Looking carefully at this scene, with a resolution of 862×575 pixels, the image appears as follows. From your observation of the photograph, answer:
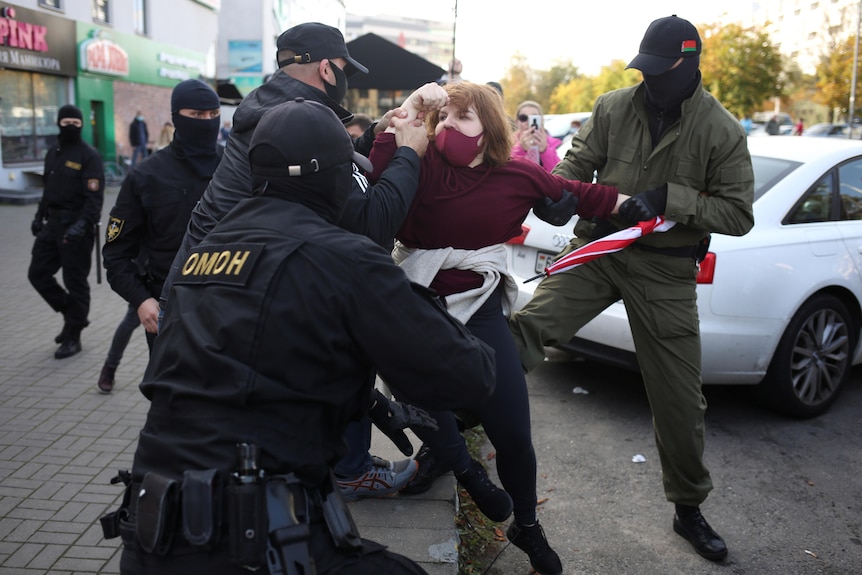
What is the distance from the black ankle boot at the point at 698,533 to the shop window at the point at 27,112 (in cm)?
1924

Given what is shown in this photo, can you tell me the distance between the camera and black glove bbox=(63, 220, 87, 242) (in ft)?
21.2

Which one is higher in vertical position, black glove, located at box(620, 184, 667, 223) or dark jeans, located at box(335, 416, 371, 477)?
black glove, located at box(620, 184, 667, 223)

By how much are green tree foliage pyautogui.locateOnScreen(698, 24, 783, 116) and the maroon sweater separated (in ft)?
133

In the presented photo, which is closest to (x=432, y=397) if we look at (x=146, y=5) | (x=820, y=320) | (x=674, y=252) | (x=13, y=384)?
(x=674, y=252)

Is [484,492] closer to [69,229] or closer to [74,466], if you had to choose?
[74,466]

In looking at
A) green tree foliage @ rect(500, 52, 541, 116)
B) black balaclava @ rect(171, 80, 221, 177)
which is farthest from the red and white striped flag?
green tree foliage @ rect(500, 52, 541, 116)

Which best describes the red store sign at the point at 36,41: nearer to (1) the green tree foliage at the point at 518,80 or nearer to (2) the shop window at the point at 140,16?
(2) the shop window at the point at 140,16

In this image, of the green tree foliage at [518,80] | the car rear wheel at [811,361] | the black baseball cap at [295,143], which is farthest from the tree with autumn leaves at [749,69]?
the black baseball cap at [295,143]

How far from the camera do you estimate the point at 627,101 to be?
367cm

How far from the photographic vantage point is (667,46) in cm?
335

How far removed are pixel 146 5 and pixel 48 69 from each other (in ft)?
24.2

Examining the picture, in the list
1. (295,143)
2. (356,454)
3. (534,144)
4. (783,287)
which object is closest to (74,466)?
(356,454)

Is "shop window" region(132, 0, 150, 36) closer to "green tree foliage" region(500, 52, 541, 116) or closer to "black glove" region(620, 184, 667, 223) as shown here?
"black glove" region(620, 184, 667, 223)

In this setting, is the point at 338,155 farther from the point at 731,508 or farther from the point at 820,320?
the point at 820,320
